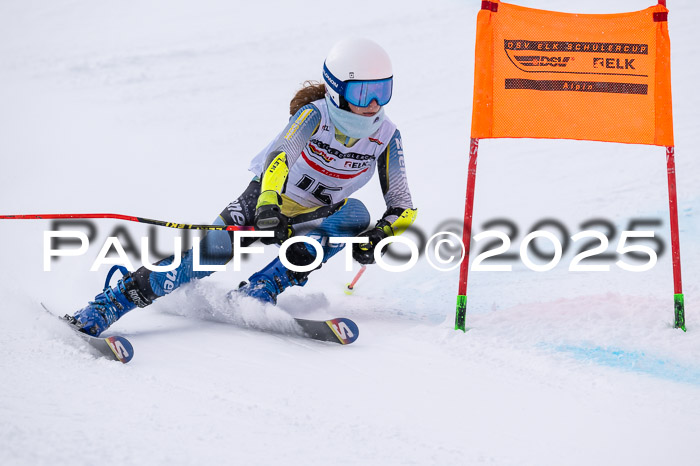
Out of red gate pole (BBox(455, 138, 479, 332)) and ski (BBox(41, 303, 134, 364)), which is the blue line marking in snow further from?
ski (BBox(41, 303, 134, 364))

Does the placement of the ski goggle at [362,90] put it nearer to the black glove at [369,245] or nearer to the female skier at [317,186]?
the female skier at [317,186]

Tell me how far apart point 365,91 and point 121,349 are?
1621mm

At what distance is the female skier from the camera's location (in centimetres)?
351

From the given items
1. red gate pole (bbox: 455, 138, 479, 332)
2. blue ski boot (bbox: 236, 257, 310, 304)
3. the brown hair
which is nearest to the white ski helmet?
the brown hair

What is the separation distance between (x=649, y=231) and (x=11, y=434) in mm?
4642

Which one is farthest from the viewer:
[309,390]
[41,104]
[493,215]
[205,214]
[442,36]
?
[442,36]

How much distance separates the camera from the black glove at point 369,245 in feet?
12.4

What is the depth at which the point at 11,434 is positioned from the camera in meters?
2.06

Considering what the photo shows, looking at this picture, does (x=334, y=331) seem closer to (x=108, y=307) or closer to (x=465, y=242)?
(x=465, y=242)

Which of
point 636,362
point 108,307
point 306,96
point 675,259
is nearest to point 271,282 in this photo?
point 108,307

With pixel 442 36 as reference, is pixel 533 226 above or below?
below

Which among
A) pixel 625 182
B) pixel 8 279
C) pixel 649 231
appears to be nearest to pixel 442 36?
pixel 625 182

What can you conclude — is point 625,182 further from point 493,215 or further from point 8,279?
point 8,279

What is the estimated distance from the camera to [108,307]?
348 centimetres
